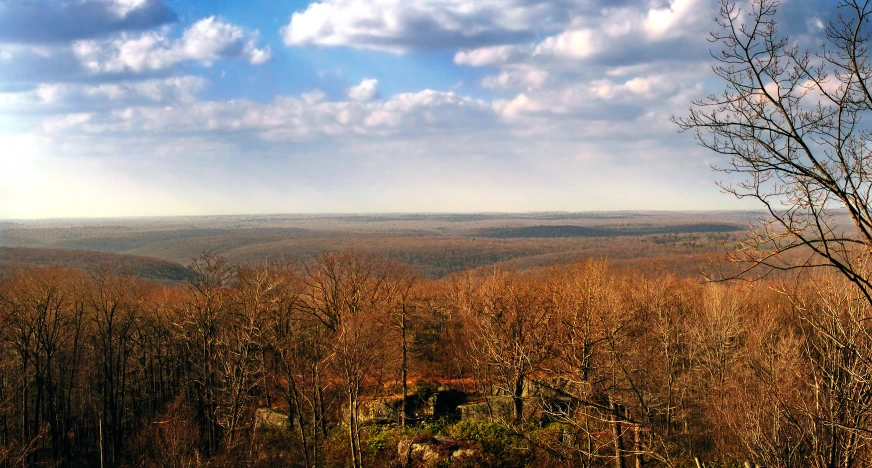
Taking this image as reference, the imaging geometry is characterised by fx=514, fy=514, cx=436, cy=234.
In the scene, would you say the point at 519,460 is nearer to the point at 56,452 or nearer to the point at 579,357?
the point at 579,357

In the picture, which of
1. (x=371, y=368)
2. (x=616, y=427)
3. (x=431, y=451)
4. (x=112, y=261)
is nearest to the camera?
(x=616, y=427)

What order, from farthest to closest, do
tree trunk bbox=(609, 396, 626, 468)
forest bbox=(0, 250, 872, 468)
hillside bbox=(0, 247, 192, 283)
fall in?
hillside bbox=(0, 247, 192, 283), forest bbox=(0, 250, 872, 468), tree trunk bbox=(609, 396, 626, 468)

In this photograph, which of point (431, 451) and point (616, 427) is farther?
point (431, 451)

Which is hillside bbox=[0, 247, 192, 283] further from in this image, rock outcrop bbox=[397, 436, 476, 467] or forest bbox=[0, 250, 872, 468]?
rock outcrop bbox=[397, 436, 476, 467]

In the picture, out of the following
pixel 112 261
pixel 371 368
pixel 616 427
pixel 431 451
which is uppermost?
pixel 616 427

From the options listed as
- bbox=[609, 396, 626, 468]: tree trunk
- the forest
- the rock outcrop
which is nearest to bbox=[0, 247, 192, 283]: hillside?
the forest

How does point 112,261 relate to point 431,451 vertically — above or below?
above

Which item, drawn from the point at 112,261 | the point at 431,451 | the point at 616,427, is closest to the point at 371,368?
the point at 431,451

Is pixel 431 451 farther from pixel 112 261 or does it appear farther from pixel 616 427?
pixel 112 261

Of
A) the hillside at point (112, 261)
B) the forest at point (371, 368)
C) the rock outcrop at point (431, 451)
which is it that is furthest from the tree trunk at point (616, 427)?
the hillside at point (112, 261)

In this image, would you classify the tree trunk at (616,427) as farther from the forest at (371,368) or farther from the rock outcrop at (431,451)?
the rock outcrop at (431,451)
